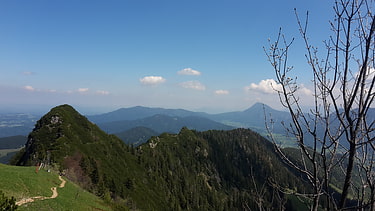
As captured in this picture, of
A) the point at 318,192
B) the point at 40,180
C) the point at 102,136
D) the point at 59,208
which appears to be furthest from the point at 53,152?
the point at 318,192

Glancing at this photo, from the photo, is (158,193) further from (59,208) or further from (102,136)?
(59,208)

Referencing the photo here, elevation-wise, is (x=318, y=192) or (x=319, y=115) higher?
(x=319, y=115)

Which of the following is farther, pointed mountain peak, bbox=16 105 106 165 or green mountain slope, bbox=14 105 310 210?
green mountain slope, bbox=14 105 310 210

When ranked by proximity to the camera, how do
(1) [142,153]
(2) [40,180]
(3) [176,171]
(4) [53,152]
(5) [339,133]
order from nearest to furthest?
(5) [339,133], (2) [40,180], (4) [53,152], (1) [142,153], (3) [176,171]

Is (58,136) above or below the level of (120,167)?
above

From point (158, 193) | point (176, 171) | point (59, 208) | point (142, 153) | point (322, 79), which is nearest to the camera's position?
point (322, 79)

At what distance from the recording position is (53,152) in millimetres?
87625

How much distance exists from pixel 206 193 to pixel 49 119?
11631 centimetres

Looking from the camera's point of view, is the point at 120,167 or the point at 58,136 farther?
the point at 120,167

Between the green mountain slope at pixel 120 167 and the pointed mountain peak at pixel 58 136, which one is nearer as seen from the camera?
the pointed mountain peak at pixel 58 136

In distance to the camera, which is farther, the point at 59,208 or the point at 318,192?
the point at 59,208

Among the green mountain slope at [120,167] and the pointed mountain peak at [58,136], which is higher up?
the pointed mountain peak at [58,136]

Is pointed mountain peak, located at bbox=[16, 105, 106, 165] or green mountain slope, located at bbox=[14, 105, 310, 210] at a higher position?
pointed mountain peak, located at bbox=[16, 105, 106, 165]

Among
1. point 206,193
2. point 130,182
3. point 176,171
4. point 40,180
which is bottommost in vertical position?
point 206,193
